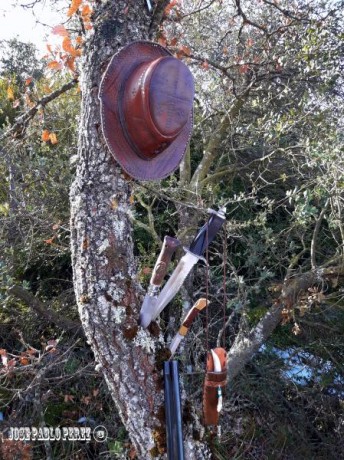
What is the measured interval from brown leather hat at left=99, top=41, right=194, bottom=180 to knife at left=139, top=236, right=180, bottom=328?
0.95 feet

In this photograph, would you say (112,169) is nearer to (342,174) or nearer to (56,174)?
(342,174)

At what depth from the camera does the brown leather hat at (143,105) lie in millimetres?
1646

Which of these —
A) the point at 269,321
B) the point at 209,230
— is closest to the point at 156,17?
the point at 209,230

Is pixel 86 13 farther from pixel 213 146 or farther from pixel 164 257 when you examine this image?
pixel 213 146

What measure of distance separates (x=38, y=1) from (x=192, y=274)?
2.05 meters

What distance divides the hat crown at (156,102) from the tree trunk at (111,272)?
0.60ft

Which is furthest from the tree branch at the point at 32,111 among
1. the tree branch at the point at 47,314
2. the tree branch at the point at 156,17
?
the tree branch at the point at 47,314

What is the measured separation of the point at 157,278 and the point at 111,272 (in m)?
0.21

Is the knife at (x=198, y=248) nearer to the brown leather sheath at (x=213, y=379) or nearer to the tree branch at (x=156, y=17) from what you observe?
the brown leather sheath at (x=213, y=379)

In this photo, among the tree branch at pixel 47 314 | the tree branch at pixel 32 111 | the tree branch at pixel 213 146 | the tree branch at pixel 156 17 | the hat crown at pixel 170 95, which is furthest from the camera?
the tree branch at pixel 213 146

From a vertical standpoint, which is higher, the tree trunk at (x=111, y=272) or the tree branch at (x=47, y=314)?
the tree trunk at (x=111, y=272)

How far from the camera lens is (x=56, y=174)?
383cm

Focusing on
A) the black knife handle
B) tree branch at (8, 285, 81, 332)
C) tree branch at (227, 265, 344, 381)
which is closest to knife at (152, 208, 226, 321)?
the black knife handle

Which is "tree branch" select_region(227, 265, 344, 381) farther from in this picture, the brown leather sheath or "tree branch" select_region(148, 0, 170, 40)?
"tree branch" select_region(148, 0, 170, 40)
